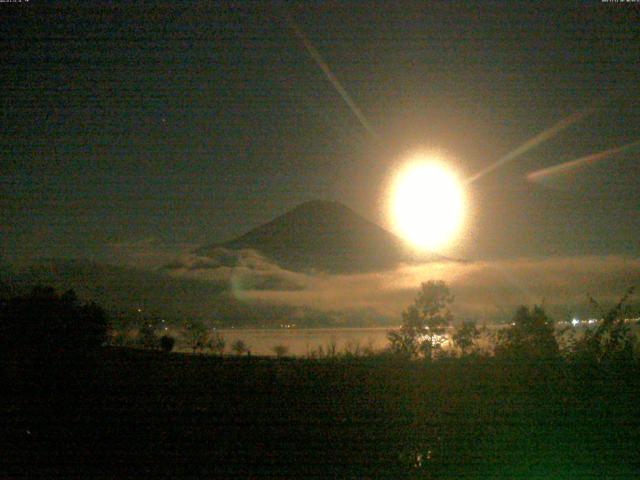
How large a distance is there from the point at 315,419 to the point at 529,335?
2.69 meters

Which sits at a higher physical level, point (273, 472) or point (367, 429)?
point (367, 429)

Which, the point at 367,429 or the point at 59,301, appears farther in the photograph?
the point at 59,301

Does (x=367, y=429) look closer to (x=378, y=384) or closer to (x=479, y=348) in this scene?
(x=378, y=384)

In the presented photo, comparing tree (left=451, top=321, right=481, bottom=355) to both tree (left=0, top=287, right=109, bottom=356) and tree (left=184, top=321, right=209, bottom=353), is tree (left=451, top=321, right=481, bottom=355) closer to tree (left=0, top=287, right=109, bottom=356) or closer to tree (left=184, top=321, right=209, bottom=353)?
tree (left=184, top=321, right=209, bottom=353)

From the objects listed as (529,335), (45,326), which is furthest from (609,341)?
(45,326)

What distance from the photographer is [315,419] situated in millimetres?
5992

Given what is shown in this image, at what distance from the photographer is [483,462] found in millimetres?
5645

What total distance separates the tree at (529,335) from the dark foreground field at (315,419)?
13.6 inches

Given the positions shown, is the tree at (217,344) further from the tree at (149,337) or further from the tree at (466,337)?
the tree at (466,337)

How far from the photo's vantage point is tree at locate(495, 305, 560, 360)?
263 inches

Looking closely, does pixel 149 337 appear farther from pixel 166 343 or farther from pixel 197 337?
pixel 197 337

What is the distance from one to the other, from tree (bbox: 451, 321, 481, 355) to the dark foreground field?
0.96 feet

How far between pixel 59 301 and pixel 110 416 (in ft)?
4.74

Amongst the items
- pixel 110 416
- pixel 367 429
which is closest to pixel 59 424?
pixel 110 416
